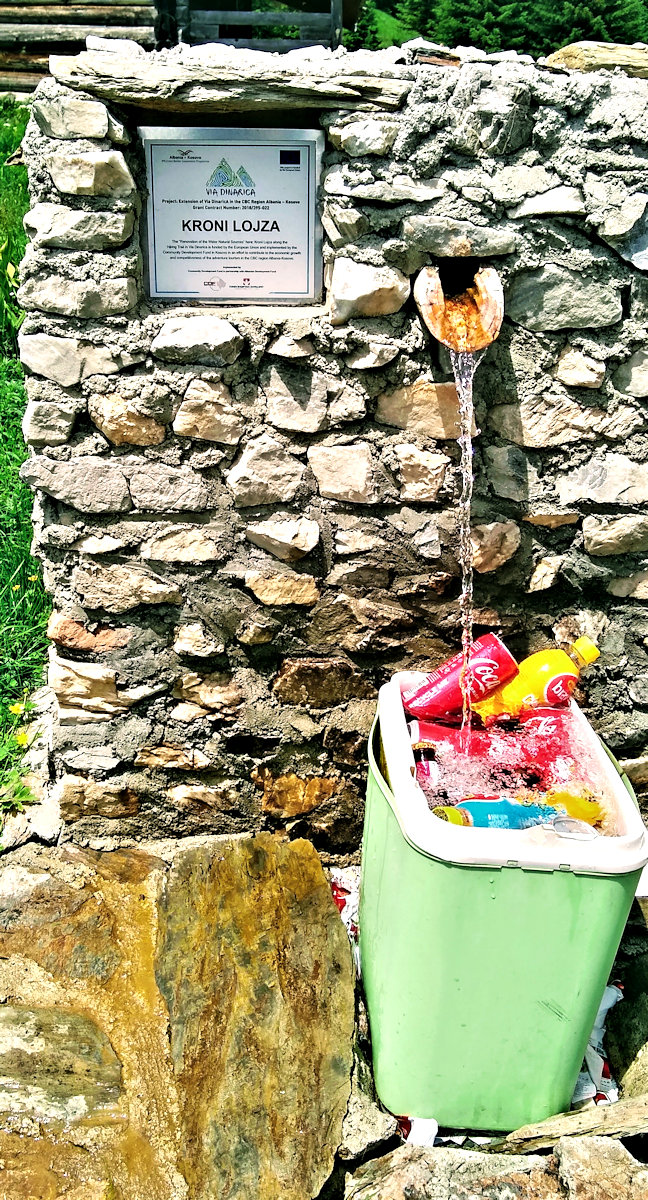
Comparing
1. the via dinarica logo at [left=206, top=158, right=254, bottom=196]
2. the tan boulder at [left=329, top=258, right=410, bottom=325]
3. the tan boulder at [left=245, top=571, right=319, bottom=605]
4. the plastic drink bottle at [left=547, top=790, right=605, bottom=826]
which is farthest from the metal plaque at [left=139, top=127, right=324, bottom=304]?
the plastic drink bottle at [left=547, top=790, right=605, bottom=826]

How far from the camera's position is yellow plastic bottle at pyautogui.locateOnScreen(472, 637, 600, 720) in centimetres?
231

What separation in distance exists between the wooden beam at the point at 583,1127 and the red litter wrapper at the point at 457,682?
88cm

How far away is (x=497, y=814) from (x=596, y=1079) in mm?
779

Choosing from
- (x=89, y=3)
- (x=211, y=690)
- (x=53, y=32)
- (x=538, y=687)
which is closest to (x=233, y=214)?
(x=211, y=690)

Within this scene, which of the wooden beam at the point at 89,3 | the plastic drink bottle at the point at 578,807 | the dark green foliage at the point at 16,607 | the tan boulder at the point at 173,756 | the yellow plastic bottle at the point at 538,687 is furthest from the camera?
the wooden beam at the point at 89,3

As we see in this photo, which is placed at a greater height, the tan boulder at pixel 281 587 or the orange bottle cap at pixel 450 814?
the tan boulder at pixel 281 587

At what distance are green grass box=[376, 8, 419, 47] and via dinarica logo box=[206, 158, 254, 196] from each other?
4823 millimetres

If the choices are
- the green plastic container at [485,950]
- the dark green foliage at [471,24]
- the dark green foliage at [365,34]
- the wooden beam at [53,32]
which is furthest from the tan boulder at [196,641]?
the dark green foliage at [365,34]

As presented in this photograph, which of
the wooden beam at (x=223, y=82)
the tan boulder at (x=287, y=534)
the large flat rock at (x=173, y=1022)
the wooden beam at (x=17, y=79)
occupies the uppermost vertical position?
the wooden beam at (x=17, y=79)

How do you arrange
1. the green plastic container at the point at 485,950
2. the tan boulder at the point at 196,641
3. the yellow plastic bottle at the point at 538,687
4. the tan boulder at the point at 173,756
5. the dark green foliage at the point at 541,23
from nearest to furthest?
the green plastic container at the point at 485,950 < the yellow plastic bottle at the point at 538,687 < the tan boulder at the point at 196,641 < the tan boulder at the point at 173,756 < the dark green foliage at the point at 541,23

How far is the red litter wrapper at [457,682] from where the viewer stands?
A: 227cm

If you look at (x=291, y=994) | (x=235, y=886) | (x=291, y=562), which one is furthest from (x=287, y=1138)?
(x=291, y=562)

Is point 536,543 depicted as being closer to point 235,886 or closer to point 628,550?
point 628,550

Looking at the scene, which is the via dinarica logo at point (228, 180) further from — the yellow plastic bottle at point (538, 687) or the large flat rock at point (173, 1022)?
the large flat rock at point (173, 1022)
